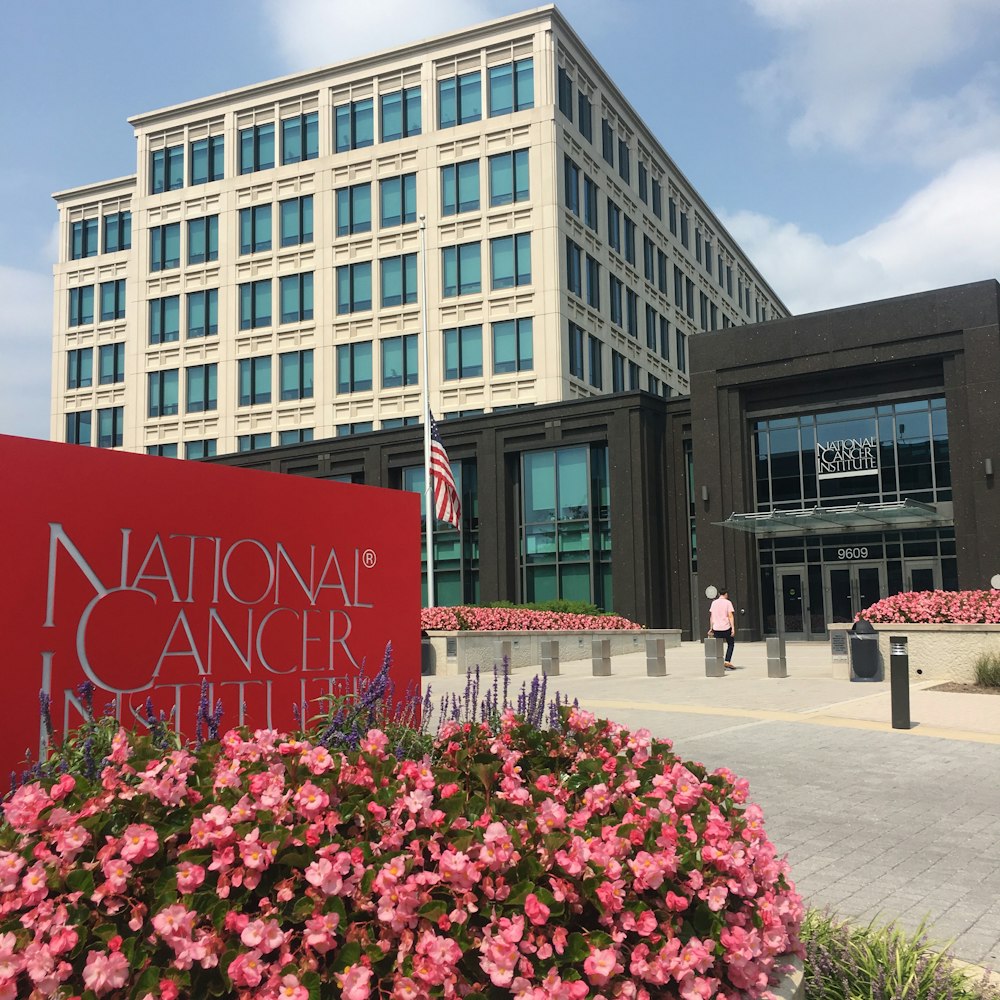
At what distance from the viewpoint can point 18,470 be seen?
5.47 m

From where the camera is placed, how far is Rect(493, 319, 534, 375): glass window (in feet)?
136

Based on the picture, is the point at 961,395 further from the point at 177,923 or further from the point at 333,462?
the point at 177,923

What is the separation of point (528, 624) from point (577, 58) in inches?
1142

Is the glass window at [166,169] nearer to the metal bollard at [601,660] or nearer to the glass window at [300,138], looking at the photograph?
the glass window at [300,138]

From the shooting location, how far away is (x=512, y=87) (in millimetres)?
42375

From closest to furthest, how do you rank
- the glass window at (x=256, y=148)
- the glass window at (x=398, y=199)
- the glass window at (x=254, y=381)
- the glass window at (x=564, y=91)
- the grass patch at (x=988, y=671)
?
1. the grass patch at (x=988, y=671)
2. the glass window at (x=564, y=91)
3. the glass window at (x=398, y=199)
4. the glass window at (x=254, y=381)
5. the glass window at (x=256, y=148)

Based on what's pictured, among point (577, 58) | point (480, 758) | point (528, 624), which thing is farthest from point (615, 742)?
point (577, 58)

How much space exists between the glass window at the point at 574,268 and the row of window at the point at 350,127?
624cm

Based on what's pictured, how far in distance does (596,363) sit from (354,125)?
16056 mm

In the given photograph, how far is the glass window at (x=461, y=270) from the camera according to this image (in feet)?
140

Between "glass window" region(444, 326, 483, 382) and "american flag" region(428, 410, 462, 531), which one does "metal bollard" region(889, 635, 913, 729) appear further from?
"glass window" region(444, 326, 483, 382)

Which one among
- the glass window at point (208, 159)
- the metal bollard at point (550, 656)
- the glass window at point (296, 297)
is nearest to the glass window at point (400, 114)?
the glass window at point (296, 297)

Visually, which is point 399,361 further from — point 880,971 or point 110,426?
point 880,971

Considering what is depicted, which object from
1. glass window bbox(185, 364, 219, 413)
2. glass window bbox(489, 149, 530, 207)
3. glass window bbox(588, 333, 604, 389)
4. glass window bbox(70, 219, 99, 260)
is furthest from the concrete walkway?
glass window bbox(70, 219, 99, 260)
